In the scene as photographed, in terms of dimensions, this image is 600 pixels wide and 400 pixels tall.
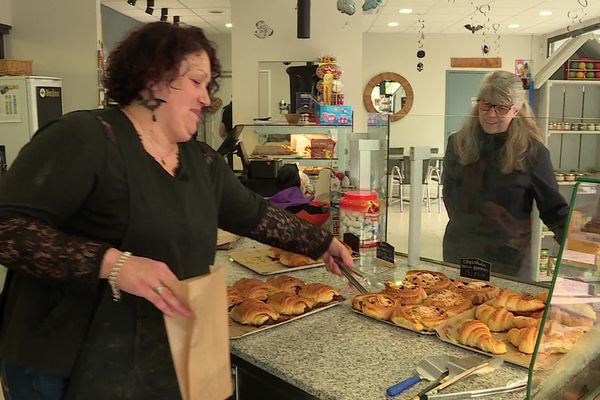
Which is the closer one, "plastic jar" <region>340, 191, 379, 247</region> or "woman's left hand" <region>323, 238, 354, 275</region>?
"woman's left hand" <region>323, 238, 354, 275</region>

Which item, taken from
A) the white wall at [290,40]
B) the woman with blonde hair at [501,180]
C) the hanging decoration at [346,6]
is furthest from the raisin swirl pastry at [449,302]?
the white wall at [290,40]

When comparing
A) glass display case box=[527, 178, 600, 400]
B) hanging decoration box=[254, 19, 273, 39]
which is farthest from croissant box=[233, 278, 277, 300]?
hanging decoration box=[254, 19, 273, 39]

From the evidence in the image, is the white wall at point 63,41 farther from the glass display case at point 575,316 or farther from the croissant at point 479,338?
the glass display case at point 575,316

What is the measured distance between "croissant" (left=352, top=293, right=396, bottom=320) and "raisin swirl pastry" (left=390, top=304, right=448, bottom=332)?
0.9 inches

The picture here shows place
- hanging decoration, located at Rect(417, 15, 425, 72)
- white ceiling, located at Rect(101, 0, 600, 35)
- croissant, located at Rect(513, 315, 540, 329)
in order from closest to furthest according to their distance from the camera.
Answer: croissant, located at Rect(513, 315, 540, 329)
white ceiling, located at Rect(101, 0, 600, 35)
hanging decoration, located at Rect(417, 15, 425, 72)

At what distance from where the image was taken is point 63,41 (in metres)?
6.07

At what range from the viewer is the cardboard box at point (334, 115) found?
165 inches

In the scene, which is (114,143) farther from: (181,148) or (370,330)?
(370,330)

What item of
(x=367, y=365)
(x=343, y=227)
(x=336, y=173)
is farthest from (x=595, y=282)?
(x=336, y=173)

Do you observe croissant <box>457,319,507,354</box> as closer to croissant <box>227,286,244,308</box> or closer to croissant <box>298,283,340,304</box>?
croissant <box>298,283,340,304</box>

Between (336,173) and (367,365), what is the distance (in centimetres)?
123

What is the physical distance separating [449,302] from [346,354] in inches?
15.8

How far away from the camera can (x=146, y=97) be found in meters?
1.29

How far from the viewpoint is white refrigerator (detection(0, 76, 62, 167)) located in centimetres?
541
